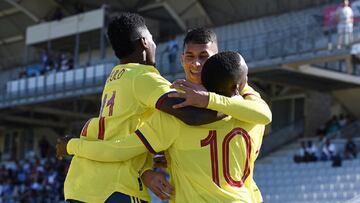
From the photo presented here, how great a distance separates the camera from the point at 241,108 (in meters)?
3.80

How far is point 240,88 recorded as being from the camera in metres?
3.96

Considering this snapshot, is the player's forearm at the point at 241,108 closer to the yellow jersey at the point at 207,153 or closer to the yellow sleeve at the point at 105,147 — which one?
the yellow jersey at the point at 207,153

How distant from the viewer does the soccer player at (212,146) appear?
3.83 meters

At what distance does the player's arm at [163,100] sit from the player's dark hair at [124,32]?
0.25m

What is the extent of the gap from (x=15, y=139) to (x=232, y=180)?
101ft

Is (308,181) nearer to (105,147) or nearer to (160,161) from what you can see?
(160,161)

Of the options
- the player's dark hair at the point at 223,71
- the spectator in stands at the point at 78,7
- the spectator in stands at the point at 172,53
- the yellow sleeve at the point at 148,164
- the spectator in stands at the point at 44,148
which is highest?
the player's dark hair at the point at 223,71

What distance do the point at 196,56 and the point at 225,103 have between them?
433 mm

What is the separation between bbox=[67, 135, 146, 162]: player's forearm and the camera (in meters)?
3.98

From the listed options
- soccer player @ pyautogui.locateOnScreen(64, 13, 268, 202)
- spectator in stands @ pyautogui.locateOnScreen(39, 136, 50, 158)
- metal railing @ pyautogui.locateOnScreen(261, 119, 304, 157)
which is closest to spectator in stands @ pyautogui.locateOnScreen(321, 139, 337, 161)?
metal railing @ pyautogui.locateOnScreen(261, 119, 304, 157)

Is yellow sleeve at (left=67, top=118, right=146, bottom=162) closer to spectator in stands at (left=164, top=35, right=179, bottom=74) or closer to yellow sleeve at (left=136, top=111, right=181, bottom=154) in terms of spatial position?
yellow sleeve at (left=136, top=111, right=181, bottom=154)

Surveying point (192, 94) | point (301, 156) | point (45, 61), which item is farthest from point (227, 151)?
point (45, 61)

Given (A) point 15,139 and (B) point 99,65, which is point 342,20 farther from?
(A) point 15,139

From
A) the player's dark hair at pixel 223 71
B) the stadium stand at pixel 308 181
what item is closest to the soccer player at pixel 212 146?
the player's dark hair at pixel 223 71
